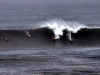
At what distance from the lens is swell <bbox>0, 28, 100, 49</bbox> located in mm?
49719

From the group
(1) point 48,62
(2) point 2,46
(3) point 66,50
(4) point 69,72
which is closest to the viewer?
(4) point 69,72

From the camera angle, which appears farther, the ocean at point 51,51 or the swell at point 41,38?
the swell at point 41,38

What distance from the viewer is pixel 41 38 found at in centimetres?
5266

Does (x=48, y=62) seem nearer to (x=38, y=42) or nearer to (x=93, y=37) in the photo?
(x=38, y=42)

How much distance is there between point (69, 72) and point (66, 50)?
37.4 feet

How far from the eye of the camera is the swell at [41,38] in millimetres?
49719

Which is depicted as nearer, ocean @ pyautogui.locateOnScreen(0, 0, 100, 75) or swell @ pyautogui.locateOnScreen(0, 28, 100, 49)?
ocean @ pyautogui.locateOnScreen(0, 0, 100, 75)

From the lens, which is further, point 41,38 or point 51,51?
point 41,38

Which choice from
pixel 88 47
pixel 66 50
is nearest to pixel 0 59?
pixel 66 50

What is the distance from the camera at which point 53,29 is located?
55969mm

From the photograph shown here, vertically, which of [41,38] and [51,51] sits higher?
[41,38]

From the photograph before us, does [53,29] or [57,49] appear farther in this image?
[53,29]

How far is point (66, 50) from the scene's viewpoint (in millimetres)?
45219

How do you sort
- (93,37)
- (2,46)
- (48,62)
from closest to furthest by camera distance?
(48,62) < (2,46) < (93,37)
